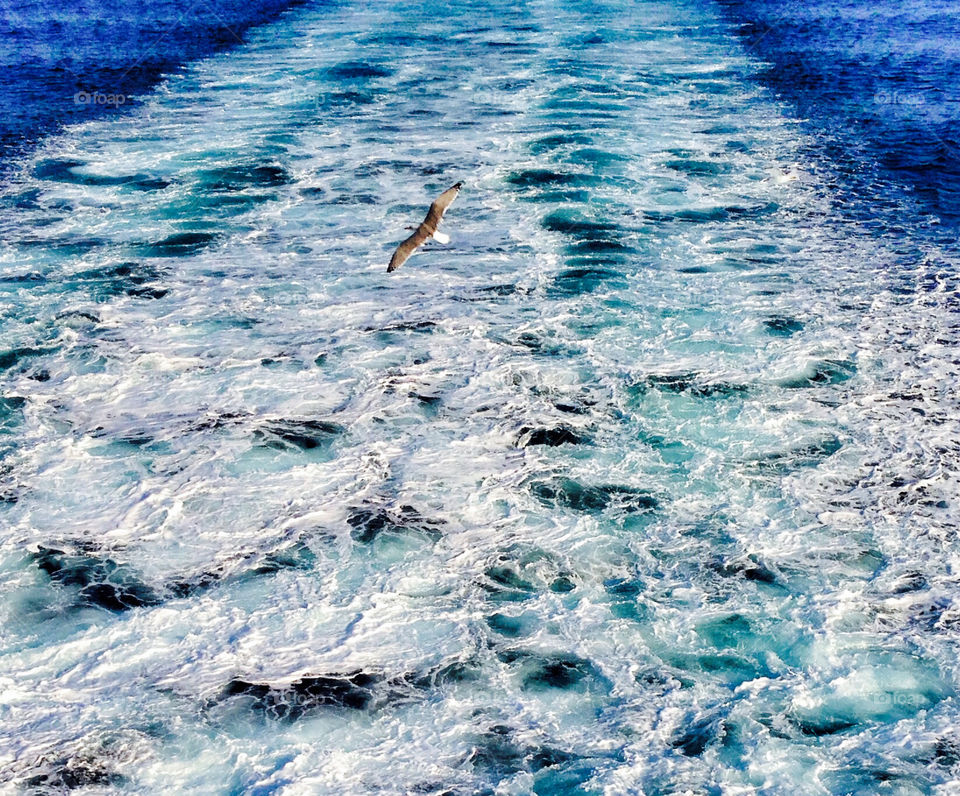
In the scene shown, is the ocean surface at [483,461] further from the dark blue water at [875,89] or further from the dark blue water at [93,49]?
the dark blue water at [93,49]

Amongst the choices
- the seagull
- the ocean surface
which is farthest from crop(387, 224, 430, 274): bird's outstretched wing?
the ocean surface

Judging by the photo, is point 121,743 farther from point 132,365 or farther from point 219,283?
point 219,283

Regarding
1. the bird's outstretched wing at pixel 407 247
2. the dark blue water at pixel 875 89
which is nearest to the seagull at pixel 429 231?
the bird's outstretched wing at pixel 407 247

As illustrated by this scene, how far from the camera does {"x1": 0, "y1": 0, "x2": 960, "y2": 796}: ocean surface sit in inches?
259

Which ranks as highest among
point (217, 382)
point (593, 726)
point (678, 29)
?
point (678, 29)

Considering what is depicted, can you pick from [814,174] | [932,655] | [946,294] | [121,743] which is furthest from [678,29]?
[121,743]

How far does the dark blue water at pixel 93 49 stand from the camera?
1830 centimetres

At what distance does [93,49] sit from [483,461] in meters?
16.4

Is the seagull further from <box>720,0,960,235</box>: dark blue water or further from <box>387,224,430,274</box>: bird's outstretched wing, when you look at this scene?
<box>720,0,960,235</box>: dark blue water

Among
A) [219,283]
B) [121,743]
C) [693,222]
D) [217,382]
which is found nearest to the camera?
[121,743]

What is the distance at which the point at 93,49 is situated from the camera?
71.2 ft

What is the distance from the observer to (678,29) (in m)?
25.5

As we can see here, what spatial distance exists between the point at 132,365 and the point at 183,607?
144 inches

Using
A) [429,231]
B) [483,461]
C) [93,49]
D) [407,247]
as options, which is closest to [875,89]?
[483,461]
